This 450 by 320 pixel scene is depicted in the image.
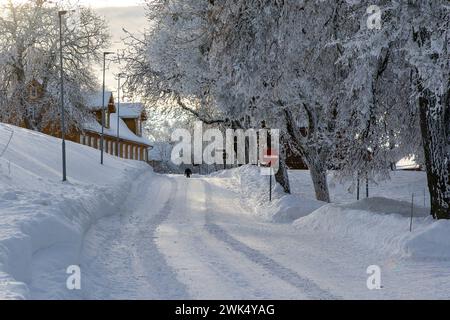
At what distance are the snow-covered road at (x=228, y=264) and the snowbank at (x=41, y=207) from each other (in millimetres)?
459

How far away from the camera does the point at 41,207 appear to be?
11.1 m

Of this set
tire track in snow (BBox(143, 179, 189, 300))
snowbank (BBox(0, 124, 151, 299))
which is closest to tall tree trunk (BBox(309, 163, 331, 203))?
snowbank (BBox(0, 124, 151, 299))

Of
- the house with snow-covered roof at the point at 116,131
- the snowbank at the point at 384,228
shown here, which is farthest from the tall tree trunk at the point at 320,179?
the house with snow-covered roof at the point at 116,131

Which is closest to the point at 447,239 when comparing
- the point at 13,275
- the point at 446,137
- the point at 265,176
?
the point at 446,137

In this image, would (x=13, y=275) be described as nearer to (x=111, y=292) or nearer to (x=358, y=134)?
(x=111, y=292)

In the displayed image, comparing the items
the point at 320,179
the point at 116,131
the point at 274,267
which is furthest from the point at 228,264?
the point at 116,131

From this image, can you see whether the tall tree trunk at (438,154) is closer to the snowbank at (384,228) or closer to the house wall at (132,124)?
the snowbank at (384,228)

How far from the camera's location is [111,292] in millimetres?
7465

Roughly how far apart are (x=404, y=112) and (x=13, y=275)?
11174 millimetres

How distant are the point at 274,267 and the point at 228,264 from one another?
2.58ft

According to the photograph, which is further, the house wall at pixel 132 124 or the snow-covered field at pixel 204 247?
the house wall at pixel 132 124

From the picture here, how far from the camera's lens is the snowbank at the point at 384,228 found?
9.67 m

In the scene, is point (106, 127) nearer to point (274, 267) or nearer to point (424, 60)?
point (274, 267)

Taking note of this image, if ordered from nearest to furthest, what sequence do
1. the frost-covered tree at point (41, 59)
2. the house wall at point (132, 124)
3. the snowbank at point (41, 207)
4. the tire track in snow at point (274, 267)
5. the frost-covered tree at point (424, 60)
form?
the snowbank at point (41, 207), the tire track in snow at point (274, 267), the frost-covered tree at point (424, 60), the frost-covered tree at point (41, 59), the house wall at point (132, 124)
